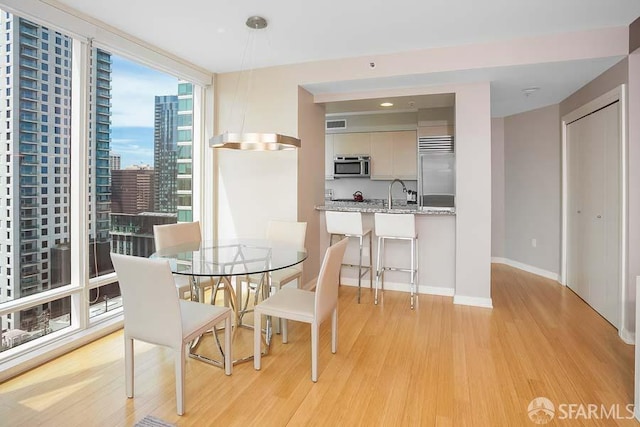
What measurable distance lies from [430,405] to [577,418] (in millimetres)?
787

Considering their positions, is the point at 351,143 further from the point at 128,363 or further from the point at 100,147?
the point at 128,363

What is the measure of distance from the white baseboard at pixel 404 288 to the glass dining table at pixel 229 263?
161 centimetres

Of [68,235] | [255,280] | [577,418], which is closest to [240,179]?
[255,280]

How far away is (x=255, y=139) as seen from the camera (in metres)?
2.51

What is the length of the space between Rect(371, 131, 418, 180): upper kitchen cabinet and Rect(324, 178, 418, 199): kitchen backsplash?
1.20 ft

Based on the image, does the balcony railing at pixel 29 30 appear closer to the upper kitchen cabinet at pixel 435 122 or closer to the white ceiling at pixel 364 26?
the white ceiling at pixel 364 26

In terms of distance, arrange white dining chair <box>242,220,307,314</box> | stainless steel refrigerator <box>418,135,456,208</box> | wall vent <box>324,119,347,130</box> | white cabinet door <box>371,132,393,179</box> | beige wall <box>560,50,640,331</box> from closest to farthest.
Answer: beige wall <box>560,50,640,331</box> → white dining chair <box>242,220,307,314</box> → stainless steel refrigerator <box>418,135,456,208</box> → white cabinet door <box>371,132,393,179</box> → wall vent <box>324,119,347,130</box>

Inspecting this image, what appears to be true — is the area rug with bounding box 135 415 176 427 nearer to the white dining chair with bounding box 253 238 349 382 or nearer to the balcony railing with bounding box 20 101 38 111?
the white dining chair with bounding box 253 238 349 382

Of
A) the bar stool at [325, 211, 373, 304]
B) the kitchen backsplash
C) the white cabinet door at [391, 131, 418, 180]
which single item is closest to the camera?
the bar stool at [325, 211, 373, 304]

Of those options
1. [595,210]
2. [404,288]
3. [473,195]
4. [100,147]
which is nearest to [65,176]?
[100,147]

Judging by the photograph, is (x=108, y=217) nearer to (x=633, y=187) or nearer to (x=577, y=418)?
(x=577, y=418)

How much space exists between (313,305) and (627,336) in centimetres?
263

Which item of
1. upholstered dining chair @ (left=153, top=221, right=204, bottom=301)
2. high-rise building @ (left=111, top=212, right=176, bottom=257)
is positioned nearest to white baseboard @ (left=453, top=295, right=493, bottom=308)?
upholstered dining chair @ (left=153, top=221, right=204, bottom=301)

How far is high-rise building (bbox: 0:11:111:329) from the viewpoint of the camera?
243 cm
